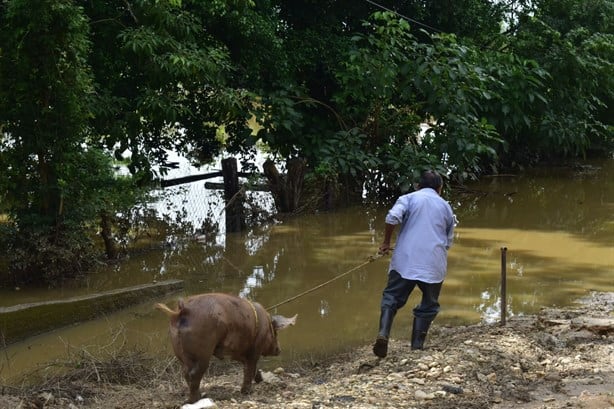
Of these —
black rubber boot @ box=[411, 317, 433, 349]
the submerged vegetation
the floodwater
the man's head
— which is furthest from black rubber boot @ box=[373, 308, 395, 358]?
the submerged vegetation

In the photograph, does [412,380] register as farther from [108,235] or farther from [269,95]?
[269,95]

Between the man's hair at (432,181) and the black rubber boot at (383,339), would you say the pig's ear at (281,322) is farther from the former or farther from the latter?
the man's hair at (432,181)

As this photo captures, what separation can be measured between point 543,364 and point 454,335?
1.34 meters

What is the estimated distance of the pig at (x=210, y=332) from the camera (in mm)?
5074

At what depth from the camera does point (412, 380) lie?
19.2 feet

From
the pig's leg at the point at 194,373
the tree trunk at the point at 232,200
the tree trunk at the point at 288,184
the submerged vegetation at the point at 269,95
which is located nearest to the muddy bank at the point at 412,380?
the pig's leg at the point at 194,373

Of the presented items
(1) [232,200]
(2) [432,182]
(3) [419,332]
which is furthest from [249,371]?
(1) [232,200]

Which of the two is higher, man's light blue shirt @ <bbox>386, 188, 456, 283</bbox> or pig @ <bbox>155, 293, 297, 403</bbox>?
man's light blue shirt @ <bbox>386, 188, 456, 283</bbox>

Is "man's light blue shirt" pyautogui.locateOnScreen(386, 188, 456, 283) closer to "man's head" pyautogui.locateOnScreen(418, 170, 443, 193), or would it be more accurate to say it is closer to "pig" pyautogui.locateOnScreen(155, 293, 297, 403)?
"man's head" pyautogui.locateOnScreen(418, 170, 443, 193)

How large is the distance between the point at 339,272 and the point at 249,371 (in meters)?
5.59

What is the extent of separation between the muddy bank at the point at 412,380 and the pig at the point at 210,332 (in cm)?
34

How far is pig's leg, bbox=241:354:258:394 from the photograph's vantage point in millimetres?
5582

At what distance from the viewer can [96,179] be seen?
10.7 m

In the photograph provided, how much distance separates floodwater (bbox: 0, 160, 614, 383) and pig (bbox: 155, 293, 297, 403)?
1570 millimetres
